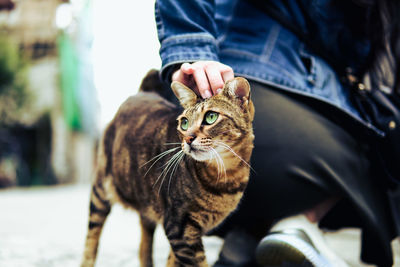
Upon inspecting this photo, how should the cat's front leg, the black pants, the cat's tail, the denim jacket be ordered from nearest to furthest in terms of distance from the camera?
the cat's front leg, the cat's tail, the denim jacket, the black pants

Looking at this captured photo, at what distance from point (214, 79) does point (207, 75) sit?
0.03 metres

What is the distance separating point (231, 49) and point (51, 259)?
69.5 inches

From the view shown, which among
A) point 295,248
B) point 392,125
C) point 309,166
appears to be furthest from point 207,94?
point 392,125

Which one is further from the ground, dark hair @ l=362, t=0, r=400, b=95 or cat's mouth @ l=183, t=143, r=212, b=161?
dark hair @ l=362, t=0, r=400, b=95

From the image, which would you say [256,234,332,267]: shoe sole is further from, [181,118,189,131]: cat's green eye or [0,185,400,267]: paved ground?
[181,118,189,131]: cat's green eye

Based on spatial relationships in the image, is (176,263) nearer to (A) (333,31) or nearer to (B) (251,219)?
(B) (251,219)

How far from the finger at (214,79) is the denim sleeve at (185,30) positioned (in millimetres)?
111

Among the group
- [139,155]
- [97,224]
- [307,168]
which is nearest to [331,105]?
[307,168]

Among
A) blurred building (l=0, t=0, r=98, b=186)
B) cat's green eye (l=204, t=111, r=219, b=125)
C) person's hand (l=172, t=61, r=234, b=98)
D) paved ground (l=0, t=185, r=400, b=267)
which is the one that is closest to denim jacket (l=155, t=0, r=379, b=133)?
person's hand (l=172, t=61, r=234, b=98)

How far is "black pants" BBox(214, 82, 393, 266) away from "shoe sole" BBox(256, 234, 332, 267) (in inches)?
8.7

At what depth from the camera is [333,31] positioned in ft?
5.88

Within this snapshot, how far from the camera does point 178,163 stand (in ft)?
3.85

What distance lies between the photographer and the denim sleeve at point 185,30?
114 centimetres

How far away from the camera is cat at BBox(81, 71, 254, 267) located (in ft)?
3.36
